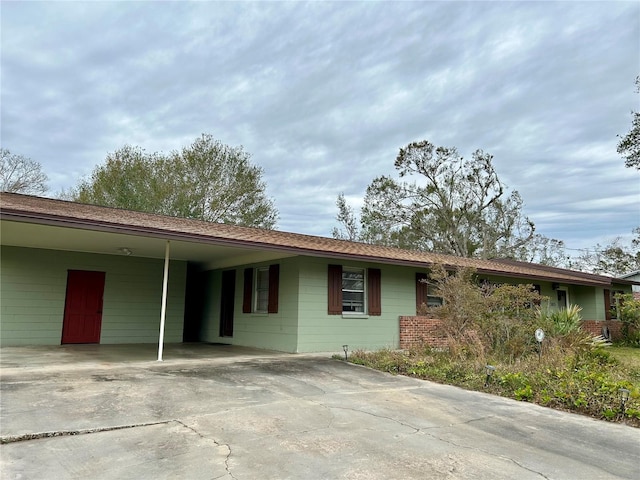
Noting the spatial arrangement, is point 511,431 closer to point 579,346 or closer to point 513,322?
point 513,322

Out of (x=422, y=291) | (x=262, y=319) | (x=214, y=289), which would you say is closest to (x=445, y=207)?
(x=422, y=291)

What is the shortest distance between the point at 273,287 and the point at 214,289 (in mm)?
3377

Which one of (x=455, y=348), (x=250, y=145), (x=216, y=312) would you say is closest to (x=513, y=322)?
(x=455, y=348)

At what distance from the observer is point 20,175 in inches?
880

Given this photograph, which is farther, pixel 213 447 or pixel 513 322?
pixel 513 322

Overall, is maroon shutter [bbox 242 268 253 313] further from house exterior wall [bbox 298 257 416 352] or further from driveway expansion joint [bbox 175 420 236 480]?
driveway expansion joint [bbox 175 420 236 480]

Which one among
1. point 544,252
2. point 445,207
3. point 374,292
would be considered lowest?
point 374,292

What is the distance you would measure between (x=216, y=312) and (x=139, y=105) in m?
8.02

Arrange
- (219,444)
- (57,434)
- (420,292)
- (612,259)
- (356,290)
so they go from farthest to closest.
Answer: (612,259) → (420,292) → (356,290) → (57,434) → (219,444)

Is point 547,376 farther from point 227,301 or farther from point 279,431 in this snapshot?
point 227,301

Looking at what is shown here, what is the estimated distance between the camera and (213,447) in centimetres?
396

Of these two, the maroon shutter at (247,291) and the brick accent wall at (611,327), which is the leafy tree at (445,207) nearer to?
the brick accent wall at (611,327)

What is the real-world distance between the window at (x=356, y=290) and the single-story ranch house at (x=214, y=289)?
27 mm

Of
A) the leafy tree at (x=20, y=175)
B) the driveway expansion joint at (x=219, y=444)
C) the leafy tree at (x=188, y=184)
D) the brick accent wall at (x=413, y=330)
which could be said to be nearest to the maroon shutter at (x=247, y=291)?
the brick accent wall at (x=413, y=330)
